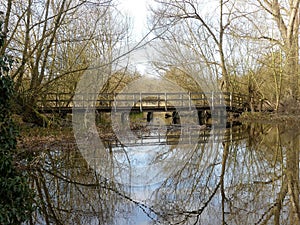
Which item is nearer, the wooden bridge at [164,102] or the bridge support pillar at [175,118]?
the wooden bridge at [164,102]

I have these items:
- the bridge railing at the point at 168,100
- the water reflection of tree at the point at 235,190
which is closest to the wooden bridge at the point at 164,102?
the bridge railing at the point at 168,100

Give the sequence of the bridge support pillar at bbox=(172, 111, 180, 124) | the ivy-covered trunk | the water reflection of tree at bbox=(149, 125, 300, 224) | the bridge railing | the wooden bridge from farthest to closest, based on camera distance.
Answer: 1. the bridge support pillar at bbox=(172, 111, 180, 124)
2. the bridge railing
3. the wooden bridge
4. the water reflection of tree at bbox=(149, 125, 300, 224)
5. the ivy-covered trunk

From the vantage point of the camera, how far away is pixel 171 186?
4723 millimetres

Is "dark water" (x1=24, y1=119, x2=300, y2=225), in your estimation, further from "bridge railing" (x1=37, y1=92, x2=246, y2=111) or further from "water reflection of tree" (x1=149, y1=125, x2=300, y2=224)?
"bridge railing" (x1=37, y1=92, x2=246, y2=111)

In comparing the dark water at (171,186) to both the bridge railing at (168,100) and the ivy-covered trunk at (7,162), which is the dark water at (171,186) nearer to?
the ivy-covered trunk at (7,162)

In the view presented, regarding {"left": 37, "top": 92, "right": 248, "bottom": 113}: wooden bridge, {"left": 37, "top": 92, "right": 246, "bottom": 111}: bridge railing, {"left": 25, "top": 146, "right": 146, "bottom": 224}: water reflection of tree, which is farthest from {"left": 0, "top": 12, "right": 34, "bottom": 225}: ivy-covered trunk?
{"left": 37, "top": 92, "right": 246, "bottom": 111}: bridge railing

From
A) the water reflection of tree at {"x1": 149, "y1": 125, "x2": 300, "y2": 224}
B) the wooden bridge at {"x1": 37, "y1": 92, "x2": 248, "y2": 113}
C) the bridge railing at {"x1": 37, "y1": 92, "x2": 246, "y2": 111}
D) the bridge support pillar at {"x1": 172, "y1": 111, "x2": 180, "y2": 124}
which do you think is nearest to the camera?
the water reflection of tree at {"x1": 149, "y1": 125, "x2": 300, "y2": 224}

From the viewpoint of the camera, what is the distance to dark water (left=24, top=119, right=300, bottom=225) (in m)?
3.48

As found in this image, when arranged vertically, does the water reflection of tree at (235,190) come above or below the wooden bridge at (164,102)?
below

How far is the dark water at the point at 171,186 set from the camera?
11.4ft

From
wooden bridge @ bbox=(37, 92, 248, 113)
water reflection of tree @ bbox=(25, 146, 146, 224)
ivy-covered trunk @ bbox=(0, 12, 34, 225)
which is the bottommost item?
water reflection of tree @ bbox=(25, 146, 146, 224)

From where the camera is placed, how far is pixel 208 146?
326 inches

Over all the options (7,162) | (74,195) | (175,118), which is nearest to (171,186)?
(74,195)

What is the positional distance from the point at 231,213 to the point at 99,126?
8.92m
